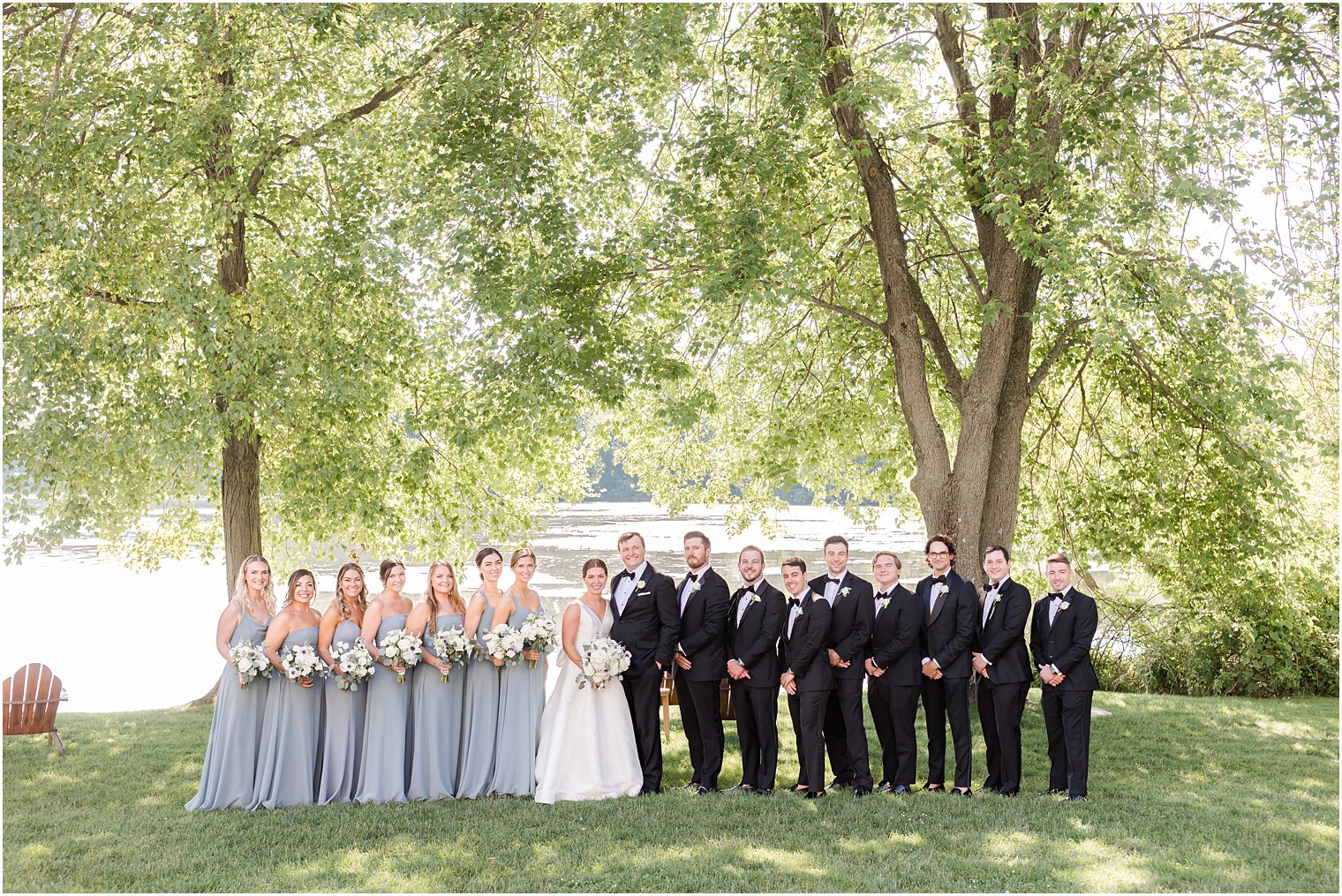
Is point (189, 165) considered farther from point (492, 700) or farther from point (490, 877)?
point (490, 877)

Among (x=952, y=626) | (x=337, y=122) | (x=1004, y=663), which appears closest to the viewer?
(x=1004, y=663)

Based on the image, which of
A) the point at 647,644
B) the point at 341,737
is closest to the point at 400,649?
the point at 341,737

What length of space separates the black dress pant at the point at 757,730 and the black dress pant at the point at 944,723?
123 cm

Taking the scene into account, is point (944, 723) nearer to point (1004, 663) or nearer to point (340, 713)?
point (1004, 663)

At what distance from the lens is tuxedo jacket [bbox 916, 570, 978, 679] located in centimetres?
852

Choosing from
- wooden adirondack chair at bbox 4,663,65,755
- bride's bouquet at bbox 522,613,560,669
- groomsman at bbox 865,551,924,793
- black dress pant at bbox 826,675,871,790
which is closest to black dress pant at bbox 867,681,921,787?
groomsman at bbox 865,551,924,793

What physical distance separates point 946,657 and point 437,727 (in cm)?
411

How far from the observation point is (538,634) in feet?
28.2

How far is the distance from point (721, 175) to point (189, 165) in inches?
256

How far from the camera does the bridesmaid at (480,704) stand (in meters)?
8.58

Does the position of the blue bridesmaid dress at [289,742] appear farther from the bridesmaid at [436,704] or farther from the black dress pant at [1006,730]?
the black dress pant at [1006,730]

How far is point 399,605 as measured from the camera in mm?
8836

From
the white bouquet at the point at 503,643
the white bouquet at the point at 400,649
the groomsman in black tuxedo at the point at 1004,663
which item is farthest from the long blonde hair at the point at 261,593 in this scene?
the groomsman in black tuxedo at the point at 1004,663

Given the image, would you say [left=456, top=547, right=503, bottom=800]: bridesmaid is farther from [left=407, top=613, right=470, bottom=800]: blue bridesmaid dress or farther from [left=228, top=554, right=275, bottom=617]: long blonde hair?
[left=228, top=554, right=275, bottom=617]: long blonde hair
